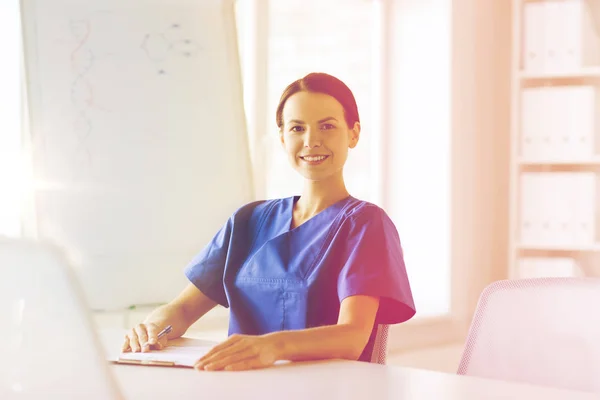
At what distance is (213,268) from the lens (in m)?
1.66

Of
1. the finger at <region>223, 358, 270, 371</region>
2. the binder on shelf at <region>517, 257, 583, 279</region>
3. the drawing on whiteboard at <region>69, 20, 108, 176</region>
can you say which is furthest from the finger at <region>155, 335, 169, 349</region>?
the binder on shelf at <region>517, 257, 583, 279</region>

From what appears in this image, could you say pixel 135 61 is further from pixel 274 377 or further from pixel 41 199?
pixel 274 377

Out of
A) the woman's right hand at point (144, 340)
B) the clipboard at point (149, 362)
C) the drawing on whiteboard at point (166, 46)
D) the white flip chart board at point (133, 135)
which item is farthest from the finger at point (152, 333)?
the drawing on whiteboard at point (166, 46)

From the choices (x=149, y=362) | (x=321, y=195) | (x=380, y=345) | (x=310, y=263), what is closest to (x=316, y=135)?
(x=321, y=195)

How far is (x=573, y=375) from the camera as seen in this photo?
4.84 ft

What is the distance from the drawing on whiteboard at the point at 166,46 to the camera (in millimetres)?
2393

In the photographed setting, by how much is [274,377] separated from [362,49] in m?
2.44

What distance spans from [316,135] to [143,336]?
0.48 m

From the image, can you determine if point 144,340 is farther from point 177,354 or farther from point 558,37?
point 558,37

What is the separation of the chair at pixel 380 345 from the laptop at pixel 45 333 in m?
0.98

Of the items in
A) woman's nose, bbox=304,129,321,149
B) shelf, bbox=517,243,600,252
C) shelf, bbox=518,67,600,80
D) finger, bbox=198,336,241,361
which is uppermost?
shelf, bbox=518,67,600,80

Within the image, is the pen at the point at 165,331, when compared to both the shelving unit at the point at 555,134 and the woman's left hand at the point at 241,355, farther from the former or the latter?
the shelving unit at the point at 555,134

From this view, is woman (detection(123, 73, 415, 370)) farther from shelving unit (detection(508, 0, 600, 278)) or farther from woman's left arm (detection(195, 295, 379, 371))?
shelving unit (detection(508, 0, 600, 278))

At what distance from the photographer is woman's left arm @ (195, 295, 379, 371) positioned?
1285mm
